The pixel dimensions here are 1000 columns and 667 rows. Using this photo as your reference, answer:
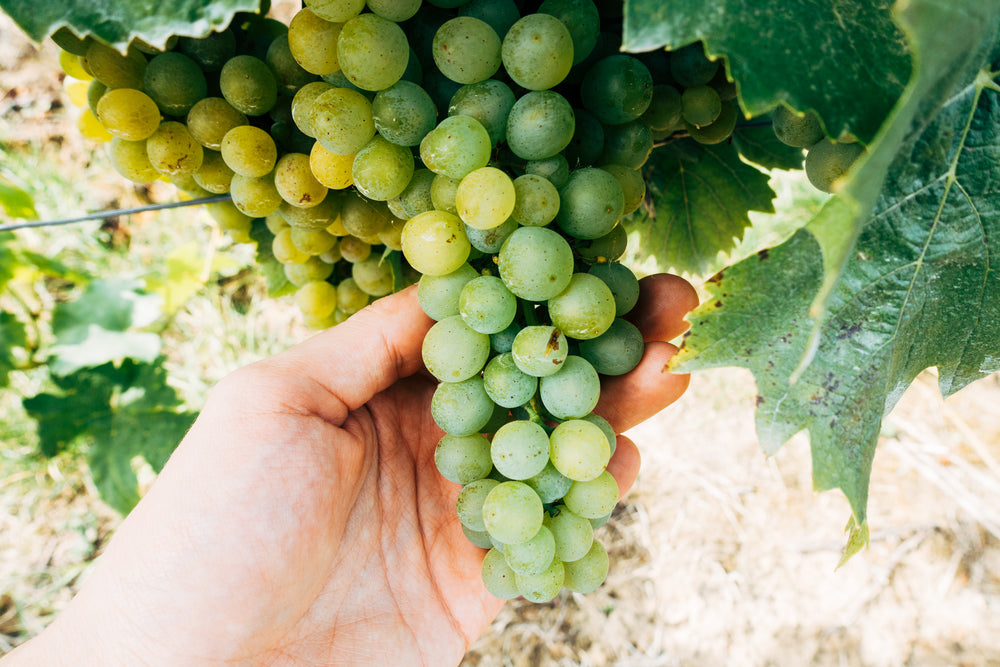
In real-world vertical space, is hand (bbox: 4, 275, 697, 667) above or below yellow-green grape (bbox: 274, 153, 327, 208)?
below

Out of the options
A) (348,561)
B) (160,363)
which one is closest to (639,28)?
(348,561)

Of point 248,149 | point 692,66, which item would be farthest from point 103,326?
point 692,66

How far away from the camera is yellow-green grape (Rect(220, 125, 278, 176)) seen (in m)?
0.62

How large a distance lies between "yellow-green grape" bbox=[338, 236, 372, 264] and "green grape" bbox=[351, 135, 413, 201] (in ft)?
0.76

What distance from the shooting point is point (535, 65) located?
0.49 metres

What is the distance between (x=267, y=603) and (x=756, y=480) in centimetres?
142

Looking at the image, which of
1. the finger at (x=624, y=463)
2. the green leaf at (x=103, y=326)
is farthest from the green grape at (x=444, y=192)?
the green leaf at (x=103, y=326)

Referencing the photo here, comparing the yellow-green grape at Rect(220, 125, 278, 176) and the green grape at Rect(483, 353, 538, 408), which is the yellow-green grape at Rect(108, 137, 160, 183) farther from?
the green grape at Rect(483, 353, 538, 408)

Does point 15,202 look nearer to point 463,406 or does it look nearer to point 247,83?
point 247,83

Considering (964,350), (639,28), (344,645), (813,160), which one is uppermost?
(639,28)

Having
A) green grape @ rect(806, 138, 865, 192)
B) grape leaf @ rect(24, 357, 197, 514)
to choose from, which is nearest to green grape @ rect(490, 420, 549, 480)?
green grape @ rect(806, 138, 865, 192)

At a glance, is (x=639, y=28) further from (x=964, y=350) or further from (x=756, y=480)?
(x=756, y=480)

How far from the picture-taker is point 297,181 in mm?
643

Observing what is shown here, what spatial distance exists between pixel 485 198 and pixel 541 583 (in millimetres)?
345
